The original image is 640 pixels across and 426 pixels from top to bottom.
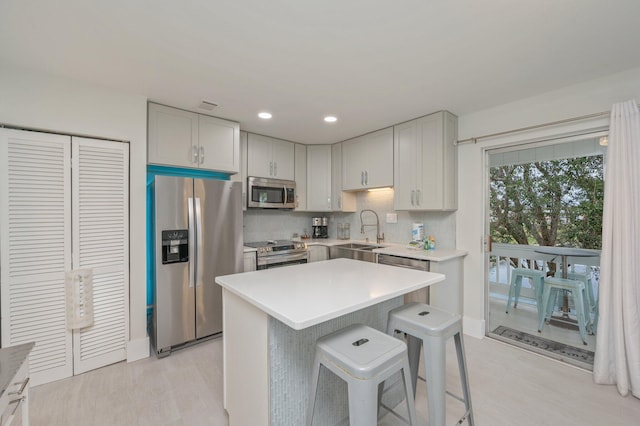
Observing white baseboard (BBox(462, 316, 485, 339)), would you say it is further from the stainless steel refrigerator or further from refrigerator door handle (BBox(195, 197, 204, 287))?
refrigerator door handle (BBox(195, 197, 204, 287))

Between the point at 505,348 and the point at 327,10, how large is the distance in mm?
3291

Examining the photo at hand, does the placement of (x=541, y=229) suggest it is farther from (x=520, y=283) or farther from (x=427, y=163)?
(x=427, y=163)

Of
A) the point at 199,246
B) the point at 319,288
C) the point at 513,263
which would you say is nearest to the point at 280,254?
the point at 199,246

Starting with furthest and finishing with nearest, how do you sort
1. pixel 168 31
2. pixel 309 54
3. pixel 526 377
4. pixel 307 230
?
1. pixel 307 230
2. pixel 526 377
3. pixel 309 54
4. pixel 168 31

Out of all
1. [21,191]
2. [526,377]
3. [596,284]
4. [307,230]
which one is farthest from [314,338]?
[307,230]

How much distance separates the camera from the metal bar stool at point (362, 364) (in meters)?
1.06

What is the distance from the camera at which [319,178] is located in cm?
434

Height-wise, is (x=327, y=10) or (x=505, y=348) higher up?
(x=327, y=10)

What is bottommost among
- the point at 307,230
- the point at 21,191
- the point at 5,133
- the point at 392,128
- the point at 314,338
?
the point at 314,338

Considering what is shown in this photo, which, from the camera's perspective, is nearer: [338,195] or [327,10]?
[327,10]

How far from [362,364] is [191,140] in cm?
279

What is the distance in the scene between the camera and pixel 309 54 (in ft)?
6.29

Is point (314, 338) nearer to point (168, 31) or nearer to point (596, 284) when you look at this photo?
point (168, 31)

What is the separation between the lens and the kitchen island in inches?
49.6
